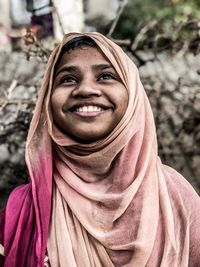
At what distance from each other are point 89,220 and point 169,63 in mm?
2129

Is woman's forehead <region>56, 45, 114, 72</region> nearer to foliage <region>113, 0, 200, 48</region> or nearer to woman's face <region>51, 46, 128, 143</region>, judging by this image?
woman's face <region>51, 46, 128, 143</region>

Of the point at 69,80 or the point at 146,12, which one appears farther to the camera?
the point at 146,12

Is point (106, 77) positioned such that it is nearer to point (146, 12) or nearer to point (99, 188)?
point (99, 188)

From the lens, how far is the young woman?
1.98m

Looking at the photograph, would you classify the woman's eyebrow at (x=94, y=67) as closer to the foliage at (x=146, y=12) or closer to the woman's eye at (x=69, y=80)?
the woman's eye at (x=69, y=80)

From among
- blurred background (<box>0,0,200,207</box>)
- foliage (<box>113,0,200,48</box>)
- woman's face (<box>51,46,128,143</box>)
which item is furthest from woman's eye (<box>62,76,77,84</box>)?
foliage (<box>113,0,200,48</box>)

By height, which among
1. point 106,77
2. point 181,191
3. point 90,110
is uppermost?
point 106,77

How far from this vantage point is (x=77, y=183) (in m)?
2.04

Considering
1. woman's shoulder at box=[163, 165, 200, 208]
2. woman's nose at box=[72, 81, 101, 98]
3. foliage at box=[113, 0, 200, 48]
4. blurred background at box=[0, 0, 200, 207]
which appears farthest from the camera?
foliage at box=[113, 0, 200, 48]

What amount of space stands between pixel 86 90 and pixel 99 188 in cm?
39

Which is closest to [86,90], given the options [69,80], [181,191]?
[69,80]

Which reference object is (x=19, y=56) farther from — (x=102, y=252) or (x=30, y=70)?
(x=102, y=252)

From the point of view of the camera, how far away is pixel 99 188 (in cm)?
204

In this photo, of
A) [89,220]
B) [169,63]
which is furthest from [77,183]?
[169,63]
